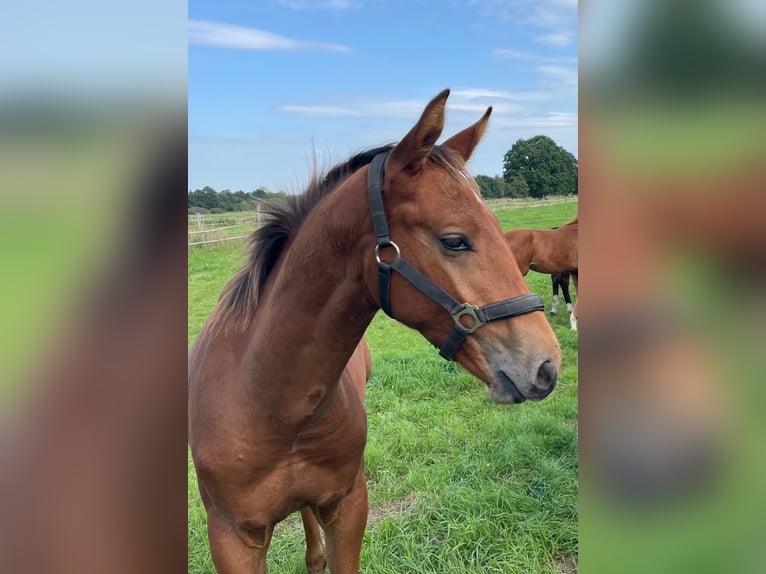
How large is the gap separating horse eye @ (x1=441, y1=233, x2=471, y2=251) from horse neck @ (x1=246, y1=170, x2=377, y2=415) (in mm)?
191

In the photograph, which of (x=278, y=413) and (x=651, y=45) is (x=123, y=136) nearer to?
(x=651, y=45)

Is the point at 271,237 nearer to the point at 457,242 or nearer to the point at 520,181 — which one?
the point at 457,242

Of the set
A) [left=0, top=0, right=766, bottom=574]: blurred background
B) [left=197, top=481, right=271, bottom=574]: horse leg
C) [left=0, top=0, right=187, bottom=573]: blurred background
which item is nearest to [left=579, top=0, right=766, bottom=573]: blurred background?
[left=0, top=0, right=766, bottom=574]: blurred background

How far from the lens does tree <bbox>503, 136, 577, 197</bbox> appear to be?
5.51 ft

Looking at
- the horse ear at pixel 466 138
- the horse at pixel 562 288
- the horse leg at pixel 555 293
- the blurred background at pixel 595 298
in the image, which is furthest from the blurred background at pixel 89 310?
the horse leg at pixel 555 293

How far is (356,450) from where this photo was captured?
1652 mm

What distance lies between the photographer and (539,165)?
1826mm

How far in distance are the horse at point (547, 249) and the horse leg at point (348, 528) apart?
3.65 meters

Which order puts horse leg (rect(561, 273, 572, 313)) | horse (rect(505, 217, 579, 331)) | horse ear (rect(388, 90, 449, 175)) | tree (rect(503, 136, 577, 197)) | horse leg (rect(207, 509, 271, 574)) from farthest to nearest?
horse leg (rect(561, 273, 572, 313))
horse (rect(505, 217, 579, 331))
tree (rect(503, 136, 577, 197))
horse leg (rect(207, 509, 271, 574))
horse ear (rect(388, 90, 449, 175))

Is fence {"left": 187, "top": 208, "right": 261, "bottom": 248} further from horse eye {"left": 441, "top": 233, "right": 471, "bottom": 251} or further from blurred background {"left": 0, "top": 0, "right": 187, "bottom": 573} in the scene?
blurred background {"left": 0, "top": 0, "right": 187, "bottom": 573}

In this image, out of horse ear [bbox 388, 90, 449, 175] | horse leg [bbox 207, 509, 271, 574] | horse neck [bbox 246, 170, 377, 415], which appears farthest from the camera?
horse leg [bbox 207, 509, 271, 574]

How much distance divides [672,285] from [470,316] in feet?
2.13

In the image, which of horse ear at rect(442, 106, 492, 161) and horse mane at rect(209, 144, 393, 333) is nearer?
horse ear at rect(442, 106, 492, 161)

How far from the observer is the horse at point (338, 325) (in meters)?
1.17
